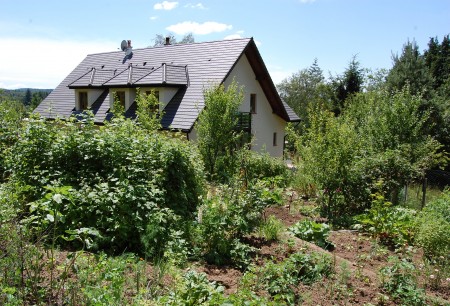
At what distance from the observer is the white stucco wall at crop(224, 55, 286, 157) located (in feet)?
66.5

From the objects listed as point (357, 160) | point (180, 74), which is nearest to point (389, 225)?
point (357, 160)

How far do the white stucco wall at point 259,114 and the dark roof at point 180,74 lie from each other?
0.38 m

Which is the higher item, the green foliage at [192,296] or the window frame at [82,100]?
the window frame at [82,100]

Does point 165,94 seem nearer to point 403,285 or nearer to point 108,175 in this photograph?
point 108,175

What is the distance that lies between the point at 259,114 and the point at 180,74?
5190 millimetres

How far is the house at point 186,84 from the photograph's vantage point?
18359 millimetres

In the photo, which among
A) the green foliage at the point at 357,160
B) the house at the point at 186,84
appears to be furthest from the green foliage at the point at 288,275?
the house at the point at 186,84

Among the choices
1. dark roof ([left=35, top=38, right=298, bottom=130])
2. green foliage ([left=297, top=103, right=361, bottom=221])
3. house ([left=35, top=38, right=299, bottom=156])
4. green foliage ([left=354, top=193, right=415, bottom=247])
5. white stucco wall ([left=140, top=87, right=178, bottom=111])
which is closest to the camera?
green foliage ([left=354, top=193, right=415, bottom=247])

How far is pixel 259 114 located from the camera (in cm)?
2184

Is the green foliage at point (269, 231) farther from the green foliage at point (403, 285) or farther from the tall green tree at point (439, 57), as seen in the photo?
the tall green tree at point (439, 57)

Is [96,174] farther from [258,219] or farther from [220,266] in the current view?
[258,219]

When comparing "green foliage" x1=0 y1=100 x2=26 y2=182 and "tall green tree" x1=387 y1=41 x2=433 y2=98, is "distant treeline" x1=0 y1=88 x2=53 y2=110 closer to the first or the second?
"green foliage" x1=0 y1=100 x2=26 y2=182

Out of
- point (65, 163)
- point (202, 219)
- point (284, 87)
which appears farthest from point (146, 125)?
point (284, 87)

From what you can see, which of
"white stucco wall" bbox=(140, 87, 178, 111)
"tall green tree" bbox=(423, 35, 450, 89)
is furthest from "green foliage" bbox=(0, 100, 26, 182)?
"tall green tree" bbox=(423, 35, 450, 89)
